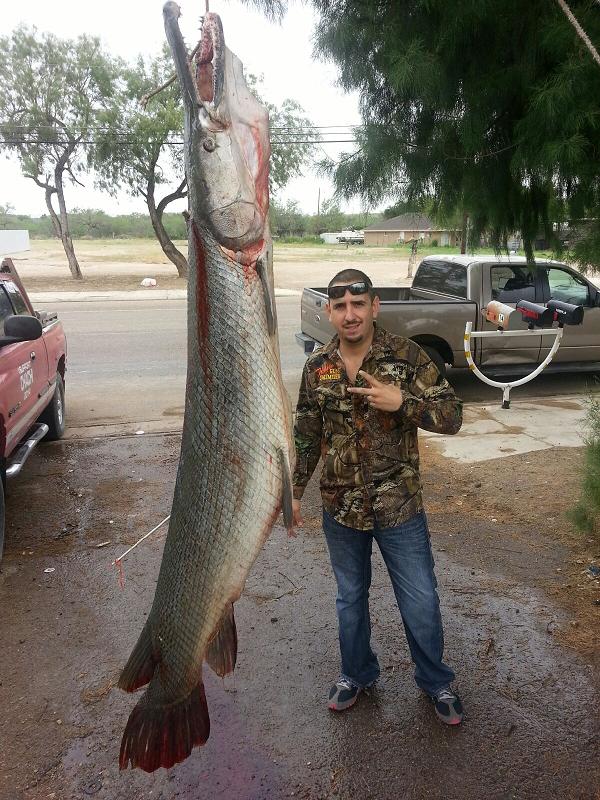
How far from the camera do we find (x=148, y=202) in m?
29.4

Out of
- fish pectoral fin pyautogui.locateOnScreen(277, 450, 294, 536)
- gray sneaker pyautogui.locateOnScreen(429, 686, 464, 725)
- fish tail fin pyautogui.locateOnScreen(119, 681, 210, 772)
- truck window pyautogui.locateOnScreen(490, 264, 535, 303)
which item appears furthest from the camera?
truck window pyautogui.locateOnScreen(490, 264, 535, 303)

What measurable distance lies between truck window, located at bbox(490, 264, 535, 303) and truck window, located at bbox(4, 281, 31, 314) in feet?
19.4

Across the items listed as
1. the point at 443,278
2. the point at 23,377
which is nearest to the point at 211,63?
the point at 23,377

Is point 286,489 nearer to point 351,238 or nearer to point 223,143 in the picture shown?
point 223,143

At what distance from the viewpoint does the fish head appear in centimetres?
163

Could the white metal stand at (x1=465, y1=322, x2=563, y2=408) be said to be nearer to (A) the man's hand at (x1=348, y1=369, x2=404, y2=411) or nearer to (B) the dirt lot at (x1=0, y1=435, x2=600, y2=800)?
(B) the dirt lot at (x1=0, y1=435, x2=600, y2=800)

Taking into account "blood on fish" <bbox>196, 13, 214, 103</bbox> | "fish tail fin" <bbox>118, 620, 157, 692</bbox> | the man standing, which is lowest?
"fish tail fin" <bbox>118, 620, 157, 692</bbox>

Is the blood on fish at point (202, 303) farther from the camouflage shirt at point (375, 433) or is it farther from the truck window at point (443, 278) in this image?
the truck window at point (443, 278)

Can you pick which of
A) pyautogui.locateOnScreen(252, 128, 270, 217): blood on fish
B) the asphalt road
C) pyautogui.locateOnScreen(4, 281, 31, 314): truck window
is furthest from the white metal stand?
pyautogui.locateOnScreen(252, 128, 270, 217): blood on fish

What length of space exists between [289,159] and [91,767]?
2955 centimetres

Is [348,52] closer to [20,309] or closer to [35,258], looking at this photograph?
[20,309]

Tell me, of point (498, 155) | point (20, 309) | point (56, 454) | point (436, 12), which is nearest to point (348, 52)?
point (436, 12)

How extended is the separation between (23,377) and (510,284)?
6.41 m

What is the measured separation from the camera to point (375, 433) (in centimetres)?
267
